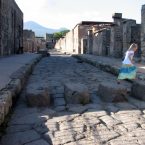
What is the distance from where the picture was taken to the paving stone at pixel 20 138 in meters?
4.00

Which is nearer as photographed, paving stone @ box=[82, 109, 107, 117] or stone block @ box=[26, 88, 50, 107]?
paving stone @ box=[82, 109, 107, 117]

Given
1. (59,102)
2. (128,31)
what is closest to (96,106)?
(59,102)

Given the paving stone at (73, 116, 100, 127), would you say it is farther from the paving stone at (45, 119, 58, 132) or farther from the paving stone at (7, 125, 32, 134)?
the paving stone at (7, 125, 32, 134)

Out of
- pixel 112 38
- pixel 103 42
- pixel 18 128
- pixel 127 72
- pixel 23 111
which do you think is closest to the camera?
pixel 18 128

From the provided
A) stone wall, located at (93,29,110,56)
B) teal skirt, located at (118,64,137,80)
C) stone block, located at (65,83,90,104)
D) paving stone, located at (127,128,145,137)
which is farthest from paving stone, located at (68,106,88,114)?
stone wall, located at (93,29,110,56)

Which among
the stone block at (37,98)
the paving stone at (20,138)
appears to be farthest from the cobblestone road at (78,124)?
the stone block at (37,98)

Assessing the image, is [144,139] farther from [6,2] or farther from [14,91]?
[6,2]

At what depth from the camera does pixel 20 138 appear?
4.14 m

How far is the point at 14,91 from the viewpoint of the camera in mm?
6211

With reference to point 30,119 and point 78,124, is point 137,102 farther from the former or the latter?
Answer: point 30,119

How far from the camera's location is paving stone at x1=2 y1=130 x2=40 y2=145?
13.1 ft

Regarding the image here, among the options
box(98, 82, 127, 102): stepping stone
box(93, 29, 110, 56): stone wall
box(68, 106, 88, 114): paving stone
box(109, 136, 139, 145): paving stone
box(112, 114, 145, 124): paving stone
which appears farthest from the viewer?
box(93, 29, 110, 56): stone wall

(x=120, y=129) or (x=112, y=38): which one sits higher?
(x=112, y=38)

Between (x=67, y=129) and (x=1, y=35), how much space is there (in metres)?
16.4
